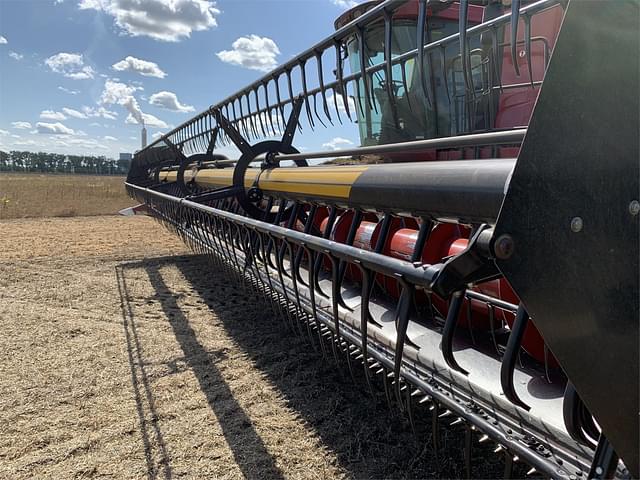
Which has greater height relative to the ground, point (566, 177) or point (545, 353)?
point (566, 177)

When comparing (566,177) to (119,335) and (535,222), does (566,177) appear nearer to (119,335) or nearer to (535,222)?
(535,222)

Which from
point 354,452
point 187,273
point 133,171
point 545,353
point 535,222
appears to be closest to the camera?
point 535,222

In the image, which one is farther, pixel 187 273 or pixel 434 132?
pixel 187 273

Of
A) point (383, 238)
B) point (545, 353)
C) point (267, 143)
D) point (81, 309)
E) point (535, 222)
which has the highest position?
point (267, 143)

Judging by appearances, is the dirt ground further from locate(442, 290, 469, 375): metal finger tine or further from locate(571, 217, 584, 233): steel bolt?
locate(571, 217, 584, 233): steel bolt

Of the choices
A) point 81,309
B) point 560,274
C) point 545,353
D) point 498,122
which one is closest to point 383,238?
point 545,353

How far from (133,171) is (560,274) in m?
10.3

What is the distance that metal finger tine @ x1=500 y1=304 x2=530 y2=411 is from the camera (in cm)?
127

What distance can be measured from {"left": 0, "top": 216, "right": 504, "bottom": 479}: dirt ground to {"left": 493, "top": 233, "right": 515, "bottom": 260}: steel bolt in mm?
992

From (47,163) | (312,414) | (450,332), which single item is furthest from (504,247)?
(47,163)

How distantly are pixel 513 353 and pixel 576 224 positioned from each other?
441 millimetres

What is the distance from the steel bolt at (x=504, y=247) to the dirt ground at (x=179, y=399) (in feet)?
3.26

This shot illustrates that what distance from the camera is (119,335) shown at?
3609mm

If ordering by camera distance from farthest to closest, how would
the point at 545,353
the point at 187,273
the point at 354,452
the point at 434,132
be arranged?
1. the point at 187,273
2. the point at 434,132
3. the point at 354,452
4. the point at 545,353
